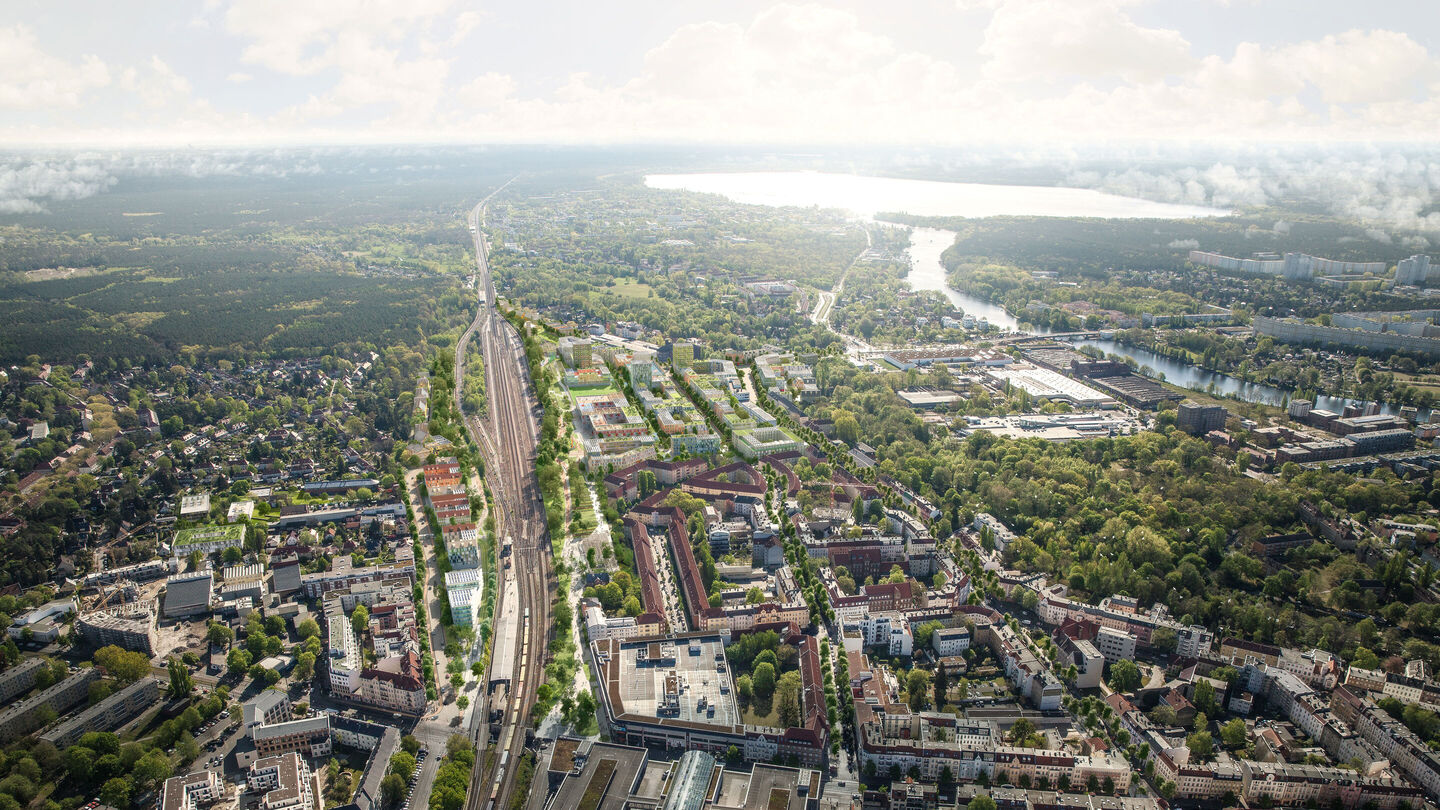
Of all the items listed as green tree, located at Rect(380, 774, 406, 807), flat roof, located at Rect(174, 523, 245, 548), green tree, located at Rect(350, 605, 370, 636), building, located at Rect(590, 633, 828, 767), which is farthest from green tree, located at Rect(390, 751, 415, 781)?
flat roof, located at Rect(174, 523, 245, 548)

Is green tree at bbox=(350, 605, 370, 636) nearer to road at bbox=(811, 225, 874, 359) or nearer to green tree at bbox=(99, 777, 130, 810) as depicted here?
green tree at bbox=(99, 777, 130, 810)

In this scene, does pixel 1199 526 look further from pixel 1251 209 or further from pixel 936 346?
pixel 1251 209

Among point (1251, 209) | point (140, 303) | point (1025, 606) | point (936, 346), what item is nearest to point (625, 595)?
point (1025, 606)

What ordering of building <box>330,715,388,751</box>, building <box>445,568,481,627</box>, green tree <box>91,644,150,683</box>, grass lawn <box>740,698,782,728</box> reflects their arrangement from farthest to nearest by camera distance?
1. building <box>445,568,481,627</box>
2. green tree <box>91,644,150,683</box>
3. grass lawn <box>740,698,782,728</box>
4. building <box>330,715,388,751</box>

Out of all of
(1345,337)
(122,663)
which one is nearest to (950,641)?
(122,663)

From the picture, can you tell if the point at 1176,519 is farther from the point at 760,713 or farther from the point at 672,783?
the point at 672,783

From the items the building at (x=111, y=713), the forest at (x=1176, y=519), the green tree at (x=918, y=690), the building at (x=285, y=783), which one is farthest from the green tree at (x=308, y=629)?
the forest at (x=1176, y=519)

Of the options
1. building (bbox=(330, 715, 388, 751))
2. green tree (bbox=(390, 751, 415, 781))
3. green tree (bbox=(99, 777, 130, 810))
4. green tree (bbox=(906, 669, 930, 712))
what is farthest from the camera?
green tree (bbox=(906, 669, 930, 712))
